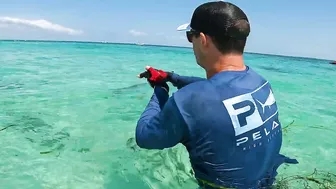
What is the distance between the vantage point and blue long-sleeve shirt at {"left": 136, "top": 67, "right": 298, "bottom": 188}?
1.90 meters

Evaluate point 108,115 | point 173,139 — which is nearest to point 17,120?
point 108,115

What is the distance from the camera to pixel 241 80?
198 centimetres

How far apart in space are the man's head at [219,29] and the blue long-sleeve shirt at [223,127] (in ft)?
0.48

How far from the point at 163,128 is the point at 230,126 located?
0.38 meters

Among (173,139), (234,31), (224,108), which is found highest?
(234,31)

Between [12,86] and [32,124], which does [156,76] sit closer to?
[32,124]

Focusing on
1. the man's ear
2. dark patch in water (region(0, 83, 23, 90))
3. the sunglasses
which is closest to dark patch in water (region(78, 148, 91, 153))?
the sunglasses

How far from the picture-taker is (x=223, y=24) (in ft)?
6.31

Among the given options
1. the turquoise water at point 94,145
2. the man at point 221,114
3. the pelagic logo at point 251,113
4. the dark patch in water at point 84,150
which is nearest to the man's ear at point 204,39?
the man at point 221,114

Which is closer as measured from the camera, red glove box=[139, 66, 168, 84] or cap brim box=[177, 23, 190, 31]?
cap brim box=[177, 23, 190, 31]

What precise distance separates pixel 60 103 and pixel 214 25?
7821mm

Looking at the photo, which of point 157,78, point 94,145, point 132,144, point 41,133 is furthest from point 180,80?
point 41,133

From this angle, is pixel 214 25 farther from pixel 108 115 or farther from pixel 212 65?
pixel 108 115

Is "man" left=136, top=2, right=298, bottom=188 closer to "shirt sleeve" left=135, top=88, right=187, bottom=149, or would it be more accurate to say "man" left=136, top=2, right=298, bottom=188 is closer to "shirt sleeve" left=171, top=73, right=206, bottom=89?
"shirt sleeve" left=135, top=88, right=187, bottom=149
